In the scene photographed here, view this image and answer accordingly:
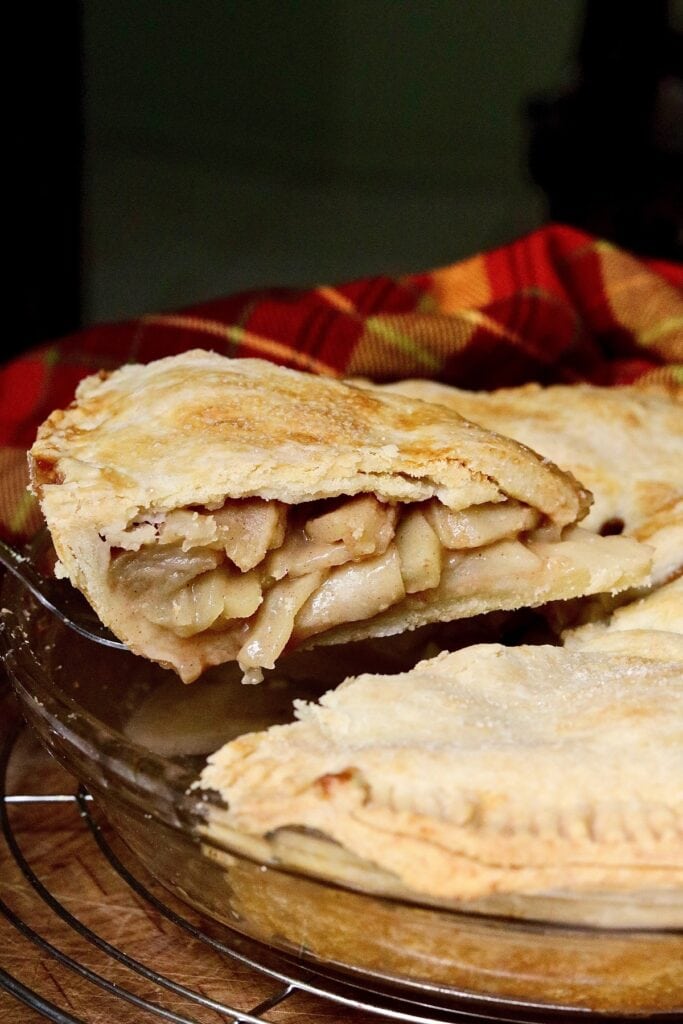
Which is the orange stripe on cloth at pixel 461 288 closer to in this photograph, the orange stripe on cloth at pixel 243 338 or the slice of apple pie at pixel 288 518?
the orange stripe on cloth at pixel 243 338

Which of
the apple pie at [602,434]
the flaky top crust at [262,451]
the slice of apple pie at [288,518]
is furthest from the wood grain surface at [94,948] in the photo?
the apple pie at [602,434]

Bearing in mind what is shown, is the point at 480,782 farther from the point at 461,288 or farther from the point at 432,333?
the point at 461,288

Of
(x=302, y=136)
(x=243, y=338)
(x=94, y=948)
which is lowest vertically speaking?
(x=302, y=136)

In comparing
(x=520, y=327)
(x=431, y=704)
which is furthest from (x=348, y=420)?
(x=520, y=327)

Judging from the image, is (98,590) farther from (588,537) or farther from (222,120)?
(222,120)

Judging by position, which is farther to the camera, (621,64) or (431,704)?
(621,64)

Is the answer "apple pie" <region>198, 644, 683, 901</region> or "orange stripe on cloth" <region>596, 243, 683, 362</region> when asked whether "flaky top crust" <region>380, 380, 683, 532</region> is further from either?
"apple pie" <region>198, 644, 683, 901</region>

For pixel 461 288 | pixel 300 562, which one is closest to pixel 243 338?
pixel 461 288
